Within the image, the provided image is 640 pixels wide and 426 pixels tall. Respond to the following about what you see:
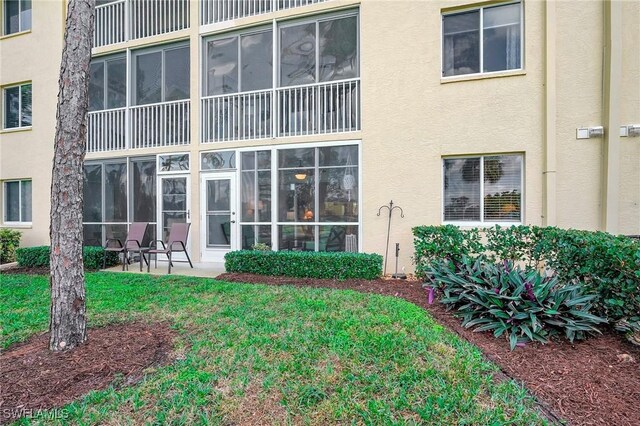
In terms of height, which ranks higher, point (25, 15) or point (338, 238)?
point (25, 15)

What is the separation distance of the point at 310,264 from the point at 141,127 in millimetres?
6743

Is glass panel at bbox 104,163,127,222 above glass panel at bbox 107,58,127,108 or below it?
below

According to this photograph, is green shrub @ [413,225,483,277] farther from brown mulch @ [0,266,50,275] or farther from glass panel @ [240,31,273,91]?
brown mulch @ [0,266,50,275]

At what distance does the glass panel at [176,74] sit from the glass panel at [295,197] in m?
4.03

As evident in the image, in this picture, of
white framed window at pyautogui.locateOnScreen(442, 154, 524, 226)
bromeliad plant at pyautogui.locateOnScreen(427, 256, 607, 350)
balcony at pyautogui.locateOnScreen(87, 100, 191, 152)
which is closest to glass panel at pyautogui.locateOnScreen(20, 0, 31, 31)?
balcony at pyautogui.locateOnScreen(87, 100, 191, 152)

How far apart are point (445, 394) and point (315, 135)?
6627mm

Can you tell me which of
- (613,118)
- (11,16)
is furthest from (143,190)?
(613,118)

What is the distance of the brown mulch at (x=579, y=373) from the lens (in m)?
2.44

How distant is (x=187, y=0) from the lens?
9312 mm

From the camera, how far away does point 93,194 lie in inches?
397

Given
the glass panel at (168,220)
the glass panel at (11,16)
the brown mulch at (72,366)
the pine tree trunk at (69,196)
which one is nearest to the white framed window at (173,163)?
the glass panel at (168,220)

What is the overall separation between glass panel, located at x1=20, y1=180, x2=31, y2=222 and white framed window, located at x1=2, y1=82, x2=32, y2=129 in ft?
6.35

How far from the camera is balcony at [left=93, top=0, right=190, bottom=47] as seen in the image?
9.45 meters

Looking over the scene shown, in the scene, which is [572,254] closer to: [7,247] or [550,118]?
[550,118]
